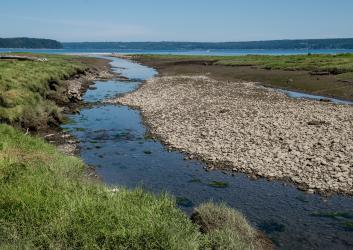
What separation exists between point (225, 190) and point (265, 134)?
372 inches

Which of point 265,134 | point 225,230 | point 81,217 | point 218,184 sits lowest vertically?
point 218,184

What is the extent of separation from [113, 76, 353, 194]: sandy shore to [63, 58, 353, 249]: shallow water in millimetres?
1163

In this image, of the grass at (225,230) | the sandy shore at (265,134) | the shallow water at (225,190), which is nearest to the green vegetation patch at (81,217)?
the grass at (225,230)

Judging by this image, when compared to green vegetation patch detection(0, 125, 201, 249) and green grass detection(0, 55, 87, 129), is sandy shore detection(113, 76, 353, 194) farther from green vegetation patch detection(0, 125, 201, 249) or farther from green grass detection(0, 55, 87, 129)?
green vegetation patch detection(0, 125, 201, 249)

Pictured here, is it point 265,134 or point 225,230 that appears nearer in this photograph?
point 225,230

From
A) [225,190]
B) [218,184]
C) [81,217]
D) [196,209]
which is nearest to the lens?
[81,217]

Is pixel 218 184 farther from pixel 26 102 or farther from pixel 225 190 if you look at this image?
pixel 26 102

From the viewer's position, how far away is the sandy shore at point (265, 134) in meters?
19.3

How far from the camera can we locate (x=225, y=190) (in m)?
17.6

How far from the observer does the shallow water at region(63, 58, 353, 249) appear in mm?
13566

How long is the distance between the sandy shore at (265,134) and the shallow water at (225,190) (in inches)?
45.8

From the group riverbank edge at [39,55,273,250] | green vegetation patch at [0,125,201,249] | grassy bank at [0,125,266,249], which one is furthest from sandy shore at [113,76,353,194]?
green vegetation patch at [0,125,201,249]

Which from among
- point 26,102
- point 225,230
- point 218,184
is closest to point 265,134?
point 218,184

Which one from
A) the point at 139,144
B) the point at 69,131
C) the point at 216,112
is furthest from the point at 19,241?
the point at 216,112
